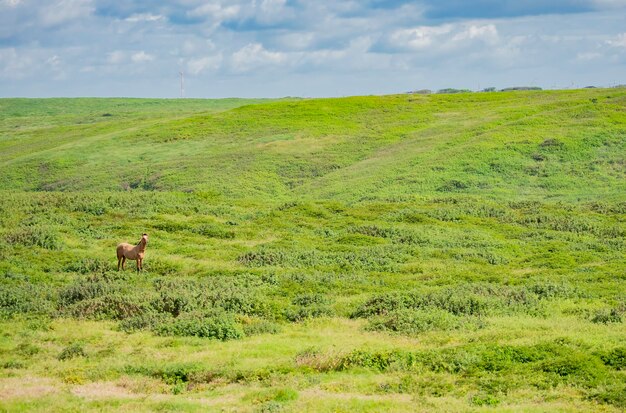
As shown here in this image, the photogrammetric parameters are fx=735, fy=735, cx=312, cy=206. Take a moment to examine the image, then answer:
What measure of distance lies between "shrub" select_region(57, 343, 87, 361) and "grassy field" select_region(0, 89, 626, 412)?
0.07 metres

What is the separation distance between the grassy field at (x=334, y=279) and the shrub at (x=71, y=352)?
0.07 metres

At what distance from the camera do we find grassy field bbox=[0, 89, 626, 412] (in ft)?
53.8

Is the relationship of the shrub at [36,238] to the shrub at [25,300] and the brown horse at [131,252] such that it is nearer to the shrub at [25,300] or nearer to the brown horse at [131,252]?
the brown horse at [131,252]

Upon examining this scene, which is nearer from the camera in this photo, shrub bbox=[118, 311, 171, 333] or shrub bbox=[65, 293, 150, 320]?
shrub bbox=[118, 311, 171, 333]

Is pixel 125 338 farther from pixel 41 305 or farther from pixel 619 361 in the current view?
pixel 619 361

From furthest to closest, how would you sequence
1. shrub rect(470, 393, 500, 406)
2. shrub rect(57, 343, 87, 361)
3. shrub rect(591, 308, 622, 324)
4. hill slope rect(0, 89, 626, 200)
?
1. hill slope rect(0, 89, 626, 200)
2. shrub rect(591, 308, 622, 324)
3. shrub rect(57, 343, 87, 361)
4. shrub rect(470, 393, 500, 406)

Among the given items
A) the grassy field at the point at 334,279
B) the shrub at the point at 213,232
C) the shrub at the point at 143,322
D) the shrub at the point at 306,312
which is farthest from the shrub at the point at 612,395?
the shrub at the point at 213,232

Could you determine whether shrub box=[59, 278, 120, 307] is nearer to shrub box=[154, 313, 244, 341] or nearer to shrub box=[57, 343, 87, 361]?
shrub box=[154, 313, 244, 341]

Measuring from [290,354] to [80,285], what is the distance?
1100 centimetres

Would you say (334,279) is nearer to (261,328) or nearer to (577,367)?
(261,328)

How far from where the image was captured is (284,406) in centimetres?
1434

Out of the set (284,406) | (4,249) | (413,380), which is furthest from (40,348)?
(4,249)

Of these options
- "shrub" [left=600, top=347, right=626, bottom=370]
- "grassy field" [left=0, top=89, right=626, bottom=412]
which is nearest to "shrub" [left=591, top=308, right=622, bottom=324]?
"grassy field" [left=0, top=89, right=626, bottom=412]

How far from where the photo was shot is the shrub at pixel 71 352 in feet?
64.7
